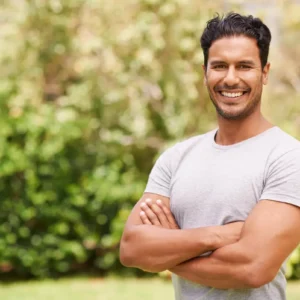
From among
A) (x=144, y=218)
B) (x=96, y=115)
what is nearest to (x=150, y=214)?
(x=144, y=218)

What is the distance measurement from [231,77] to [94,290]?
5.73 metres

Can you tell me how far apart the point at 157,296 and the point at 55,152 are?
223 centimetres

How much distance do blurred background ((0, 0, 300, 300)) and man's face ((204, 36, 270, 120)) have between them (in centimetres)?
570

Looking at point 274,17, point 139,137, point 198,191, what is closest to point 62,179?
point 139,137

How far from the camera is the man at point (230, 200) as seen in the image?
260 centimetres

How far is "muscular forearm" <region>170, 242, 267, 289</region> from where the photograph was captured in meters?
2.58

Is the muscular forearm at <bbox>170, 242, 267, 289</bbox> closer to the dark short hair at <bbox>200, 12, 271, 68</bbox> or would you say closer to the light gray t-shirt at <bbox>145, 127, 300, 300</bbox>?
the light gray t-shirt at <bbox>145, 127, 300, 300</bbox>

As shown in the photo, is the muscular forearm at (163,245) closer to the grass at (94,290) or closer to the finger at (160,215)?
the finger at (160,215)

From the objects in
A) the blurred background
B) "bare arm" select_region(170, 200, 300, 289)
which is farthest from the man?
the blurred background

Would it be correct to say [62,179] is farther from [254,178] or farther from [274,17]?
[254,178]

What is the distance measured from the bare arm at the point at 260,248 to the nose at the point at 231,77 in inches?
19.8

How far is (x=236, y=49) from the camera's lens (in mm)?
2803

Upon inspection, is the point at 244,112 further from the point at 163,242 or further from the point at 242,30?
the point at 163,242

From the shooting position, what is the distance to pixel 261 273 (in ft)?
8.43
